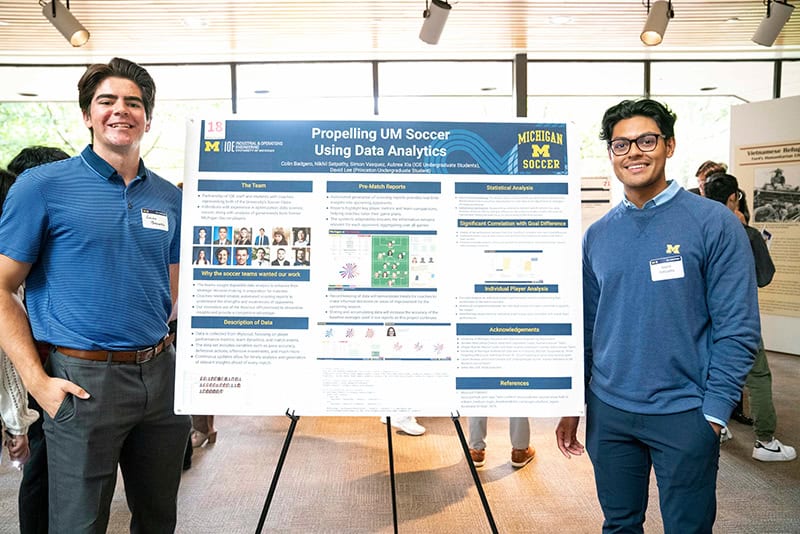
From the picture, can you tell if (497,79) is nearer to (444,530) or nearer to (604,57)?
(604,57)

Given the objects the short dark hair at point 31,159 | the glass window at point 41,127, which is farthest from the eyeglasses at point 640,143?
the glass window at point 41,127

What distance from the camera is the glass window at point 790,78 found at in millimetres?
7980

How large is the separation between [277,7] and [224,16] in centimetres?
59

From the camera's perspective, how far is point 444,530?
3.11 meters

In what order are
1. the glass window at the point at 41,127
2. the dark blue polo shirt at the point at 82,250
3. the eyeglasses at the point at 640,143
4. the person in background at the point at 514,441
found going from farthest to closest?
1. the glass window at the point at 41,127
2. the person in background at the point at 514,441
3. the eyeglasses at the point at 640,143
4. the dark blue polo shirt at the point at 82,250

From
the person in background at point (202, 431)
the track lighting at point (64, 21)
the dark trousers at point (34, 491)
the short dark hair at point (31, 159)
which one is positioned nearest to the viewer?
the dark trousers at point (34, 491)

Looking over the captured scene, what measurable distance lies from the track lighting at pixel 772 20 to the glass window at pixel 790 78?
2.86m

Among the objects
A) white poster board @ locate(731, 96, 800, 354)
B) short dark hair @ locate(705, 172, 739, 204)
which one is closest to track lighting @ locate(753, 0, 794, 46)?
white poster board @ locate(731, 96, 800, 354)

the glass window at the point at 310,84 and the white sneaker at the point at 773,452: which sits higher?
the glass window at the point at 310,84

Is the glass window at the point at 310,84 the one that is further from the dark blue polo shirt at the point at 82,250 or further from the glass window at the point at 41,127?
the dark blue polo shirt at the point at 82,250

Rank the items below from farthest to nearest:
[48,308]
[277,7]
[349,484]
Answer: [277,7] < [349,484] < [48,308]

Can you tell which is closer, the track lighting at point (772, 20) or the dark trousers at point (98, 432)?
the dark trousers at point (98, 432)

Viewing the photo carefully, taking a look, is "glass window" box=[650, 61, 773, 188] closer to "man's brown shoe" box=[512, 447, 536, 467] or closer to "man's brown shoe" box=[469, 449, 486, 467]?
"man's brown shoe" box=[512, 447, 536, 467]

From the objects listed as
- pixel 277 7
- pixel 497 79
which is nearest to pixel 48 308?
pixel 277 7
